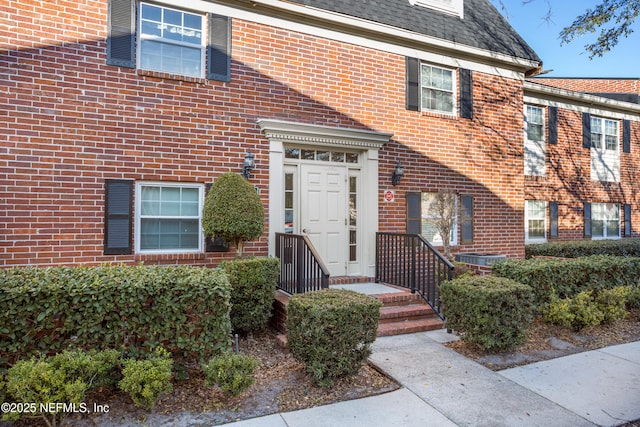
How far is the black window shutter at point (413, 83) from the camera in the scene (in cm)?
779

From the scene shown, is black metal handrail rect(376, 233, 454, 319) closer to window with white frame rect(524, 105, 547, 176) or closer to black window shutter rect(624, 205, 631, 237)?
window with white frame rect(524, 105, 547, 176)

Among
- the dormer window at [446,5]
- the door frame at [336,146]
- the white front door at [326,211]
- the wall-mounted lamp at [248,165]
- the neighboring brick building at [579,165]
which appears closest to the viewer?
the wall-mounted lamp at [248,165]

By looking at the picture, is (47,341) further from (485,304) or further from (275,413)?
(485,304)

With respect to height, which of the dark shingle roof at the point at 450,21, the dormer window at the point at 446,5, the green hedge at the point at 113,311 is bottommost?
the green hedge at the point at 113,311

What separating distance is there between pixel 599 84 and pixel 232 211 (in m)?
16.7

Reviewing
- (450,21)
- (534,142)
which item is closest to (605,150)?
(534,142)

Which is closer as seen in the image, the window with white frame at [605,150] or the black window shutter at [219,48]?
the black window shutter at [219,48]

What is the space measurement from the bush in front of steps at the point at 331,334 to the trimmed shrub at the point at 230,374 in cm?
58

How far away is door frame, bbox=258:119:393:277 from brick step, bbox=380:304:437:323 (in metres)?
1.49

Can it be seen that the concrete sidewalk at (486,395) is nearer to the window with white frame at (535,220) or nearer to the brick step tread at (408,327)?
the brick step tread at (408,327)

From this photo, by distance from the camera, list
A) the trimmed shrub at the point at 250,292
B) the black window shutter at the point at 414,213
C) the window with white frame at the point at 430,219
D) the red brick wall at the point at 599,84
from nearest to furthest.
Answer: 1. the trimmed shrub at the point at 250,292
2. the black window shutter at the point at 414,213
3. the window with white frame at the point at 430,219
4. the red brick wall at the point at 599,84

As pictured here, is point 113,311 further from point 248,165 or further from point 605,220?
point 605,220

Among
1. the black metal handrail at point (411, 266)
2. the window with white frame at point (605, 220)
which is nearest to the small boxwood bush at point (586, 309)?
the black metal handrail at point (411, 266)

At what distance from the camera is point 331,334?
148 inches
